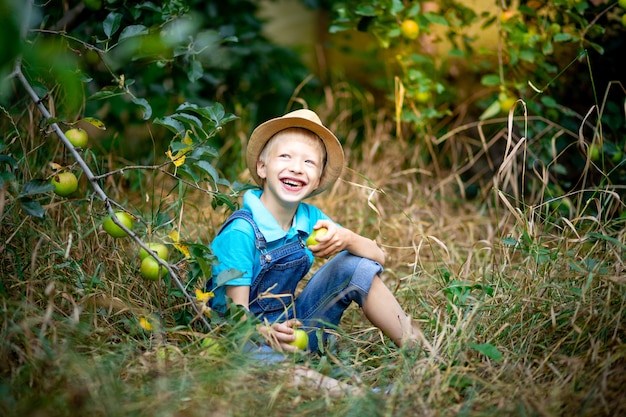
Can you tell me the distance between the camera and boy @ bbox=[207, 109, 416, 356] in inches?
81.0

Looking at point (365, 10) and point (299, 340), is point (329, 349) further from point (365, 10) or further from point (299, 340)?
point (365, 10)

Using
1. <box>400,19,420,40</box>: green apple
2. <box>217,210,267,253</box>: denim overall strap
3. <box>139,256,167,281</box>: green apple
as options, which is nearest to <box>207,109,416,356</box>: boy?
<box>217,210,267,253</box>: denim overall strap

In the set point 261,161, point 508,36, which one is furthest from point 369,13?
point 261,161

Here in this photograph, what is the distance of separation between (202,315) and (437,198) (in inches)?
73.8

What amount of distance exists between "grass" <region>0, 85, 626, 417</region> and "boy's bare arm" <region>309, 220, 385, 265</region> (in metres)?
0.30

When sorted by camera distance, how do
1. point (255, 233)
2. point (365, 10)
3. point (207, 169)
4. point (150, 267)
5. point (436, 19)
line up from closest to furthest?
1. point (150, 267)
2. point (207, 169)
3. point (255, 233)
4. point (365, 10)
5. point (436, 19)

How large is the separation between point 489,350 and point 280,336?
0.61 meters

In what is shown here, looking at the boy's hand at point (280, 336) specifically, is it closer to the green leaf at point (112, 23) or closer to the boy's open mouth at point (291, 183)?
the boy's open mouth at point (291, 183)

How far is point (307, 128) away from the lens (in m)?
2.22

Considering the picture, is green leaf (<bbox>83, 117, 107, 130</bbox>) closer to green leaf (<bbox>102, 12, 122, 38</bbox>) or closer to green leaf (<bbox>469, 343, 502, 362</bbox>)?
green leaf (<bbox>102, 12, 122, 38</bbox>)

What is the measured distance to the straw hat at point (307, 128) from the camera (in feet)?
7.06

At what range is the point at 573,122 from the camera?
10.6 feet

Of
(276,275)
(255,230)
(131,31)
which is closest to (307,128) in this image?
(255,230)

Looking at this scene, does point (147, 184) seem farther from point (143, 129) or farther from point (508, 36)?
point (508, 36)
